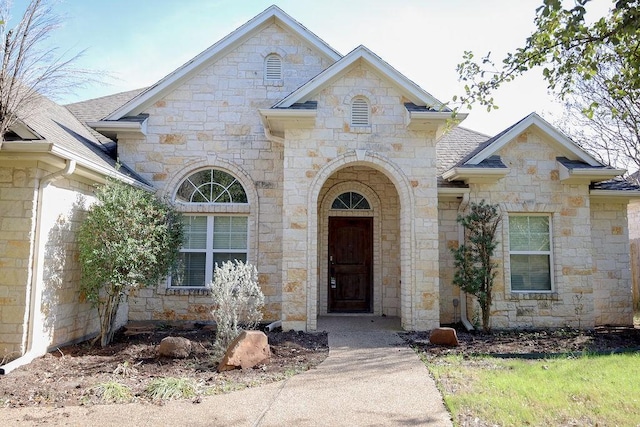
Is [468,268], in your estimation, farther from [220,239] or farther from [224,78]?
[224,78]

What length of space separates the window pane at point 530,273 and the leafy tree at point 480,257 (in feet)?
2.92

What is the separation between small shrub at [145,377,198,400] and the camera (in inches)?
197

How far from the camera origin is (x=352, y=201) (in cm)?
1097

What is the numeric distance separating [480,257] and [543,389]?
12.8 ft

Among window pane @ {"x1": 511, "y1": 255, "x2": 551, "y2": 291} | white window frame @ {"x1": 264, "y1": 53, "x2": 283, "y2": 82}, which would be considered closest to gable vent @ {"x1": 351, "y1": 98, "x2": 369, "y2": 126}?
white window frame @ {"x1": 264, "y1": 53, "x2": 283, "y2": 82}

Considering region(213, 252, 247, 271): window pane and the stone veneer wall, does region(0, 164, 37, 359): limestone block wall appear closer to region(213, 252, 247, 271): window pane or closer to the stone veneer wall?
the stone veneer wall

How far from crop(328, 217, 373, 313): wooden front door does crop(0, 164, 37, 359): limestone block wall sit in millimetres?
6410

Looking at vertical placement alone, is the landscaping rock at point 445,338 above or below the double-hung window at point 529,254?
below

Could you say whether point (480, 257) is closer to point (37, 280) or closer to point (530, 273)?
point (530, 273)

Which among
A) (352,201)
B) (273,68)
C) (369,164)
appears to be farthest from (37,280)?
(273,68)

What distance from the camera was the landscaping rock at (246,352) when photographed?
19.7 feet

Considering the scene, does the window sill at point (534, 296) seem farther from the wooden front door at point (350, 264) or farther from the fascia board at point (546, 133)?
the wooden front door at point (350, 264)

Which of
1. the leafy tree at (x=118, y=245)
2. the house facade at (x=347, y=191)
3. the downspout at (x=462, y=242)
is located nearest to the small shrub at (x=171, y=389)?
the leafy tree at (x=118, y=245)

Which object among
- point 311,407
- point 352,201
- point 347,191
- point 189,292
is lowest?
point 311,407
